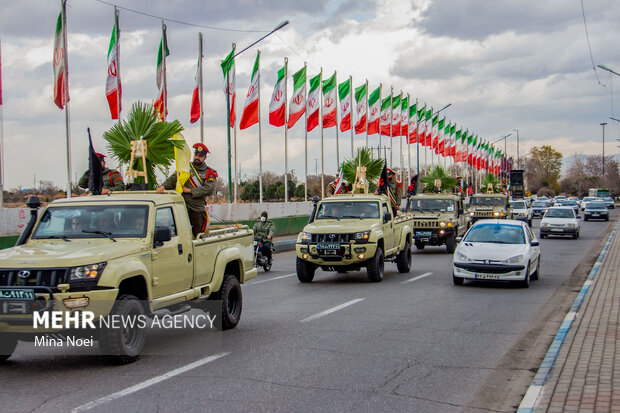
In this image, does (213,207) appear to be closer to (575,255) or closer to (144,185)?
(575,255)

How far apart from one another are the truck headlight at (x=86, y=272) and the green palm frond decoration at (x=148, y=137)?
11.7 feet

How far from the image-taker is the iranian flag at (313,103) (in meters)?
43.2

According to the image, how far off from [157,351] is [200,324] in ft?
7.05

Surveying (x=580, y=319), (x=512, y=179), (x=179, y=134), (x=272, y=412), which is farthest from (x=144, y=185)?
(x=512, y=179)

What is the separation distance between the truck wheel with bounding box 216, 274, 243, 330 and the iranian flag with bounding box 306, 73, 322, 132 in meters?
33.5

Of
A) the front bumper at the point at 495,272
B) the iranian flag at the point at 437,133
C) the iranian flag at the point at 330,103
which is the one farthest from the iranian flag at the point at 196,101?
the iranian flag at the point at 437,133

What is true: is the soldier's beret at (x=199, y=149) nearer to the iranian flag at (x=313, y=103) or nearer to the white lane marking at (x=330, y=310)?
the white lane marking at (x=330, y=310)

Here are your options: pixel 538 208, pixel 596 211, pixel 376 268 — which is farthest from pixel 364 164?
pixel 538 208

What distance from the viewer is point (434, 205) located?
2786 centimetres

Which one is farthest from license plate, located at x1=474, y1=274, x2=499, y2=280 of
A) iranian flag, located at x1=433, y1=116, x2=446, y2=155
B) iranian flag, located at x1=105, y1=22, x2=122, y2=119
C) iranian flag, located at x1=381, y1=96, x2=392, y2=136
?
iranian flag, located at x1=433, y1=116, x2=446, y2=155

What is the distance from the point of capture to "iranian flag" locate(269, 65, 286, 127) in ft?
128

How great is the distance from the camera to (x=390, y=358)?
858 centimetres

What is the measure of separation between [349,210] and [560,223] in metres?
21.0

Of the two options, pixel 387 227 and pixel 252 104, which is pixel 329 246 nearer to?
pixel 387 227
